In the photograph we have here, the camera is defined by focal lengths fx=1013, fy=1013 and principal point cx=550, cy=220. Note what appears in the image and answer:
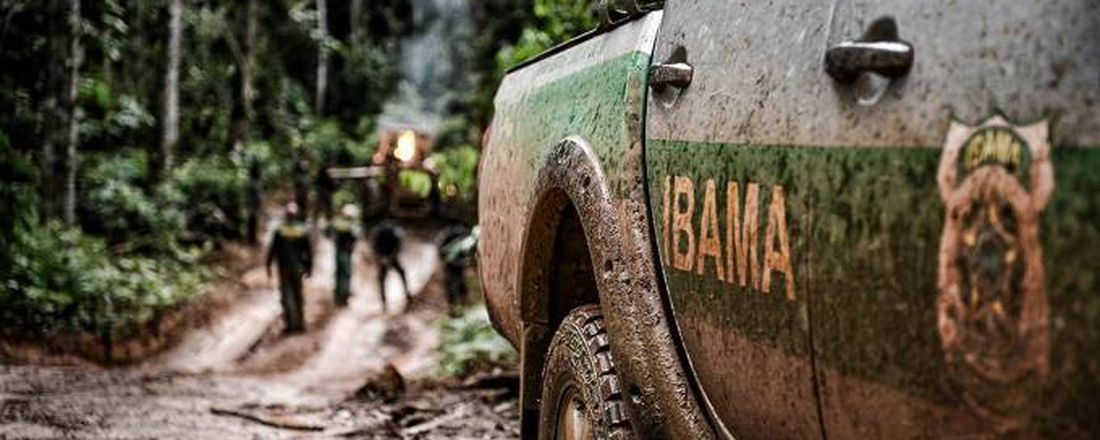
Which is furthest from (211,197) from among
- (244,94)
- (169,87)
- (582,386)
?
(582,386)

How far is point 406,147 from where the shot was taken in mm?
27781

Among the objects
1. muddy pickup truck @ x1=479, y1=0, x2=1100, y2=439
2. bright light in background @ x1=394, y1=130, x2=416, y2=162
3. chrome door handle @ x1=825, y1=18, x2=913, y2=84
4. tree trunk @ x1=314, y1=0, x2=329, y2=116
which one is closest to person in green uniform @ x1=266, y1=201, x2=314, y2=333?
muddy pickup truck @ x1=479, y1=0, x2=1100, y2=439

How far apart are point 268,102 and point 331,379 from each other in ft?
68.4

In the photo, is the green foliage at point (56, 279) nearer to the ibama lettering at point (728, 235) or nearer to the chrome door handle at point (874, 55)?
the ibama lettering at point (728, 235)

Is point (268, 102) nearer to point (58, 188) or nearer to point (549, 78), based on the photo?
point (58, 188)

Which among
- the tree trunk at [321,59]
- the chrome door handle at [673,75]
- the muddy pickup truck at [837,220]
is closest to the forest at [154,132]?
the tree trunk at [321,59]

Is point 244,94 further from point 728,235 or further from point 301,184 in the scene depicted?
point 728,235

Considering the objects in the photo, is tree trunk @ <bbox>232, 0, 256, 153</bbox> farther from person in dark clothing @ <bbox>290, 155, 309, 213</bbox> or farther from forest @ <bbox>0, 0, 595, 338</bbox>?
person in dark clothing @ <bbox>290, 155, 309, 213</bbox>

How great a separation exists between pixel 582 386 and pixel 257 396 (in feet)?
20.8

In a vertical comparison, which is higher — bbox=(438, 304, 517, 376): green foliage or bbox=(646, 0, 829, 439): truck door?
bbox=(646, 0, 829, 439): truck door

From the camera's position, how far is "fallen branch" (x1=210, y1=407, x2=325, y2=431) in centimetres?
689

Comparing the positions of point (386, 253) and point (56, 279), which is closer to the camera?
point (56, 279)

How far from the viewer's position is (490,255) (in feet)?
13.7

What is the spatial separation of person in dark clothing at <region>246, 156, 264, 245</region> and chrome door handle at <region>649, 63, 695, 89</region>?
1928 centimetres
